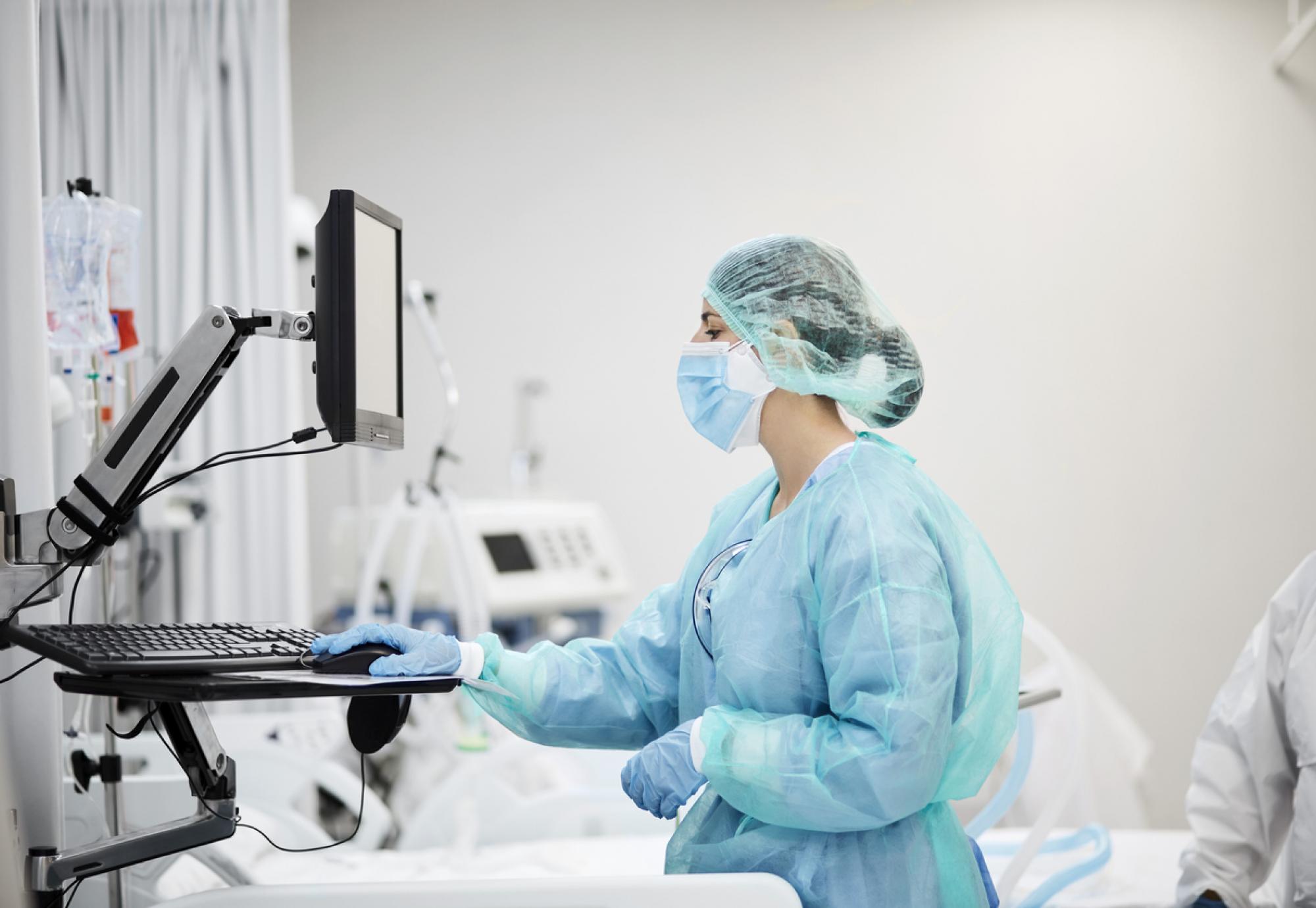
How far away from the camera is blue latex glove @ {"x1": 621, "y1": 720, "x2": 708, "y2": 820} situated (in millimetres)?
1071

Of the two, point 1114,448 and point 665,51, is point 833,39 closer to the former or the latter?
point 665,51

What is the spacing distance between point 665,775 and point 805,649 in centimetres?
19

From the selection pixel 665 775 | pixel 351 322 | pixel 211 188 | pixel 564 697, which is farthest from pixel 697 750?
pixel 211 188

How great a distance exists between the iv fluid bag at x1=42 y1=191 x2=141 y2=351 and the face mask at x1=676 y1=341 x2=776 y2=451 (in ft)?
3.15

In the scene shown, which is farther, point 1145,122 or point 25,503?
point 1145,122

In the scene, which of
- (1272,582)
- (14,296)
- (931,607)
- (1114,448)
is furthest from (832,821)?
(1272,582)

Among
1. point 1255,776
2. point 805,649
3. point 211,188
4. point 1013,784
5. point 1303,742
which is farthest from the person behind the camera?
point 211,188

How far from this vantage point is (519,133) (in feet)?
11.0

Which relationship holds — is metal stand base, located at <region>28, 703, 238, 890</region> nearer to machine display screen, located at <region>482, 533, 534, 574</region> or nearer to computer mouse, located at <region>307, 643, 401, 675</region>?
computer mouse, located at <region>307, 643, 401, 675</region>

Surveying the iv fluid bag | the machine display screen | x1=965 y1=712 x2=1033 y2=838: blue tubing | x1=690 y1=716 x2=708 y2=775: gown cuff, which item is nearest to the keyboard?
x1=690 y1=716 x2=708 y2=775: gown cuff

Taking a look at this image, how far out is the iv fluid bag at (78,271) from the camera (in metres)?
1.63

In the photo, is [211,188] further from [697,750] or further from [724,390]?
[697,750]

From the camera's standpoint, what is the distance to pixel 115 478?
1.04 m

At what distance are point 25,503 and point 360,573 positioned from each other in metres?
1.86
